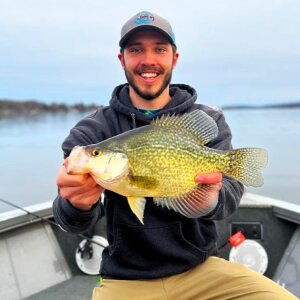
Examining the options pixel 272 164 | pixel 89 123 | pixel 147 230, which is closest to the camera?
pixel 147 230

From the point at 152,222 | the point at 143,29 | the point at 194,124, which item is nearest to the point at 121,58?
the point at 143,29

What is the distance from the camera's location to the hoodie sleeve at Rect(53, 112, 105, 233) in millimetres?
2181

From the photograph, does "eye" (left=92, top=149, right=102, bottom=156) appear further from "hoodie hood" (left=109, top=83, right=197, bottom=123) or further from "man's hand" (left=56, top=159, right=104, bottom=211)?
"hoodie hood" (left=109, top=83, right=197, bottom=123)

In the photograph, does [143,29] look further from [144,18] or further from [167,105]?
[167,105]

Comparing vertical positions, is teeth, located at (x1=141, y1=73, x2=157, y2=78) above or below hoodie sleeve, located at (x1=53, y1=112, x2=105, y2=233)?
above

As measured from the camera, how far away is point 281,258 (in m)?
3.78

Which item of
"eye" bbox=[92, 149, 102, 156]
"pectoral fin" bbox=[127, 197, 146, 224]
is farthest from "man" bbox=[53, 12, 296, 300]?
"eye" bbox=[92, 149, 102, 156]

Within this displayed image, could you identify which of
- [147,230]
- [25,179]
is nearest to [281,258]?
[147,230]

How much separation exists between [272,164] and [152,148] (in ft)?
63.2

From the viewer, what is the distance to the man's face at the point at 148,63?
2586mm

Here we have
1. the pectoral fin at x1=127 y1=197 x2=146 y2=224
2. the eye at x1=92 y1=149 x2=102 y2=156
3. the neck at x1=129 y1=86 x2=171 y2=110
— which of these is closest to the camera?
the eye at x1=92 y1=149 x2=102 y2=156

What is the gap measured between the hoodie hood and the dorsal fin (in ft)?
1.46

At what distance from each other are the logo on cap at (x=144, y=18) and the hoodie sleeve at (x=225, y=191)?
764mm

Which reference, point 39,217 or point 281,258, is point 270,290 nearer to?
point 281,258
